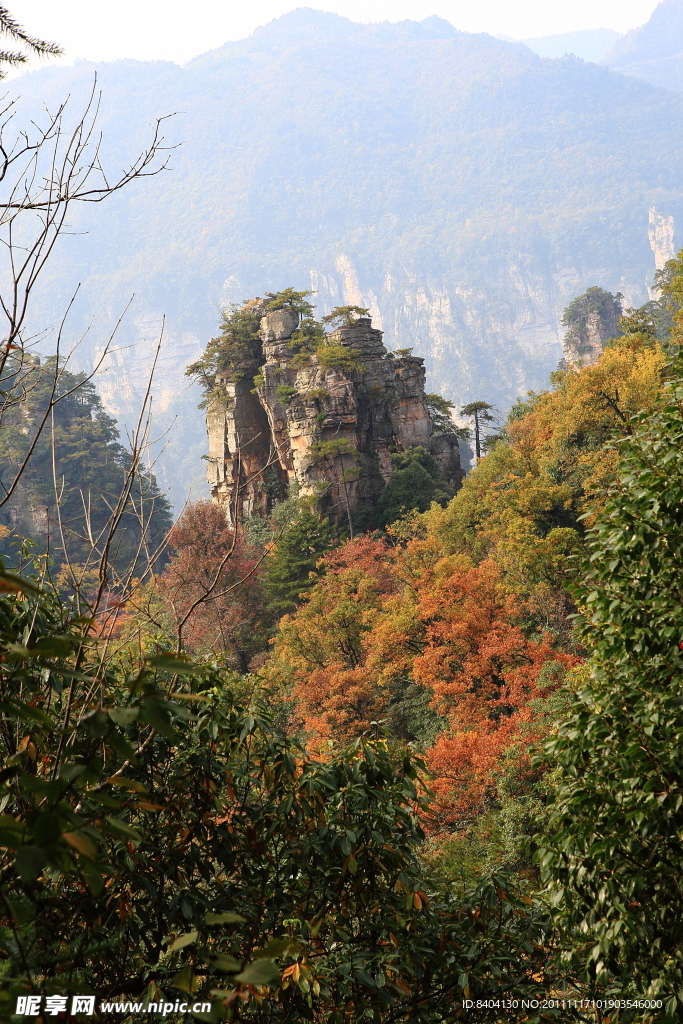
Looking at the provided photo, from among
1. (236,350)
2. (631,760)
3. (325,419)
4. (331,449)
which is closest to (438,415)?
(325,419)

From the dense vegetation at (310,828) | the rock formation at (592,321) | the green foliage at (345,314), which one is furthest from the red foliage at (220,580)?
the rock formation at (592,321)

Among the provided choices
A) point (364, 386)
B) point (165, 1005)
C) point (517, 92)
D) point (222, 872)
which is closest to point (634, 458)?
point (222, 872)

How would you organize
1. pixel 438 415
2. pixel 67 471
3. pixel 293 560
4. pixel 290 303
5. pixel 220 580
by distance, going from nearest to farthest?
pixel 220 580 < pixel 293 560 < pixel 290 303 < pixel 438 415 < pixel 67 471

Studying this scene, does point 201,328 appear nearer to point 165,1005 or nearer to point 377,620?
point 377,620

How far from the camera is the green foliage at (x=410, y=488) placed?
101 feet

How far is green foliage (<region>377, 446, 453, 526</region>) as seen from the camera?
30.9m

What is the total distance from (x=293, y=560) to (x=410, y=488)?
647 centimetres

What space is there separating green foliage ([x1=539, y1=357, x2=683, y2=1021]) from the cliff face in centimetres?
2585

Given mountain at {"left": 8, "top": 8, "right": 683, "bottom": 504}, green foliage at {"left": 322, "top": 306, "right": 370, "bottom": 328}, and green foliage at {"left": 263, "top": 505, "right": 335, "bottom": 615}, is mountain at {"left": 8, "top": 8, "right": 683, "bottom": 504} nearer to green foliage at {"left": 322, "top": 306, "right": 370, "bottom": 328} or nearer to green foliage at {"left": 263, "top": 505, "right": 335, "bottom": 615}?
green foliage at {"left": 322, "top": 306, "right": 370, "bottom": 328}

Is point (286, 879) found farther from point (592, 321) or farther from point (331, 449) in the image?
point (592, 321)

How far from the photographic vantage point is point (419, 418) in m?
34.1

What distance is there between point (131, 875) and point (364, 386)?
30.7 metres

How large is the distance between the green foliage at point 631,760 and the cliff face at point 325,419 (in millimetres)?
25850

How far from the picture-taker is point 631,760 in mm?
3922
